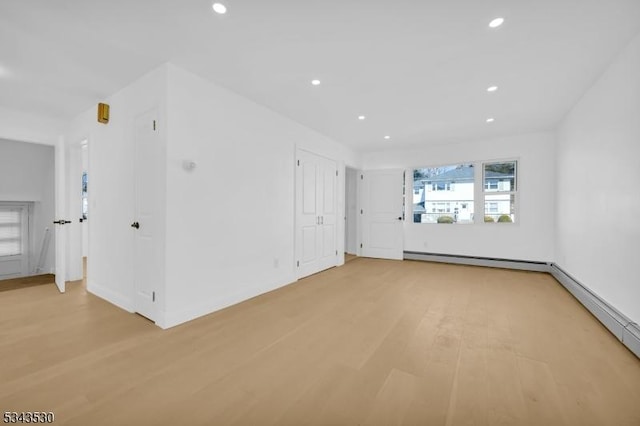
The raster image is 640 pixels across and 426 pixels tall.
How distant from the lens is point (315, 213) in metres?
4.83

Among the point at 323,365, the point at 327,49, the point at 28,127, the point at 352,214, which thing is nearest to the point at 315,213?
→ the point at 352,214

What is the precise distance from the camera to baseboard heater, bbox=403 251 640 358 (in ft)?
7.37

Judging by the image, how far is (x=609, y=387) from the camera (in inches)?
68.1

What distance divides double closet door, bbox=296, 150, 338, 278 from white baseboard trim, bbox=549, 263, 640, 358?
3.71 meters

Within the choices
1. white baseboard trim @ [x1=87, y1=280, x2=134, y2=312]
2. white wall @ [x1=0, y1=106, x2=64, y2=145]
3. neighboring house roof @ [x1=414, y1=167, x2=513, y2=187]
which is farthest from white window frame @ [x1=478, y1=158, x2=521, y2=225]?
white wall @ [x1=0, y1=106, x2=64, y2=145]

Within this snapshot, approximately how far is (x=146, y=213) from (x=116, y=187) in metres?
0.79

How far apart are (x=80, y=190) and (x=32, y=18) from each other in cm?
316

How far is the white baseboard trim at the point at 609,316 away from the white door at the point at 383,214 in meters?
3.16

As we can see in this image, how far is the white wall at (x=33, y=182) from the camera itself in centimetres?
452

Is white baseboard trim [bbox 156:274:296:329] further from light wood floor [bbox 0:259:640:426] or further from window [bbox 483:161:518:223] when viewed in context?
window [bbox 483:161:518:223]

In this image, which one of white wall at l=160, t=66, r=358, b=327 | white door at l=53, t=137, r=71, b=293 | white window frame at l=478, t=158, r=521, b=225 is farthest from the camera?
white window frame at l=478, t=158, r=521, b=225

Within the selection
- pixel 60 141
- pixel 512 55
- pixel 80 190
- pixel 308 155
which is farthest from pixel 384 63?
pixel 80 190

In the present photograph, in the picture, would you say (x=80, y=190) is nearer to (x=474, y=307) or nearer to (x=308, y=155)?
(x=308, y=155)

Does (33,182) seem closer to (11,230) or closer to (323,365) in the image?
(11,230)
